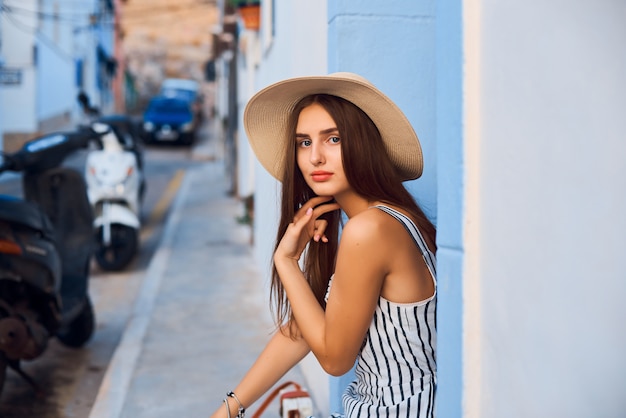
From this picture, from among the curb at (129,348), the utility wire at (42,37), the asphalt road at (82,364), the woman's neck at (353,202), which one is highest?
the utility wire at (42,37)

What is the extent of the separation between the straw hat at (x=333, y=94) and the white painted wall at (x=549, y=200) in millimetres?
481

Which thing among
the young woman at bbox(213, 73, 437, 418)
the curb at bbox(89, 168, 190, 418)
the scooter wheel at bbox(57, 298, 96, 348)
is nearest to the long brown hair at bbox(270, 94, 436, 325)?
the young woman at bbox(213, 73, 437, 418)

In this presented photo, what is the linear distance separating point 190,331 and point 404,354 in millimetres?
3729

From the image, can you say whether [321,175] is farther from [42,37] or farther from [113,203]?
[42,37]

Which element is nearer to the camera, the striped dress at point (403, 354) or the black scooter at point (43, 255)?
the striped dress at point (403, 354)

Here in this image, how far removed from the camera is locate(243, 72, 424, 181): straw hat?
204 cm

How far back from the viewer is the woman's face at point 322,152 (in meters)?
2.07

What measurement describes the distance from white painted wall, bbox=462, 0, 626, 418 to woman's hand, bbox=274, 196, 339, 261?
70 centimetres

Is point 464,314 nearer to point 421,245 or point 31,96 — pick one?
point 421,245

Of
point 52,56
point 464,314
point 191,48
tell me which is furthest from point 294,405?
point 191,48

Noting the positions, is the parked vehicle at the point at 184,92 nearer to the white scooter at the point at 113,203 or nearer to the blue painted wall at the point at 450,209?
the white scooter at the point at 113,203

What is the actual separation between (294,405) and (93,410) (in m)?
1.33

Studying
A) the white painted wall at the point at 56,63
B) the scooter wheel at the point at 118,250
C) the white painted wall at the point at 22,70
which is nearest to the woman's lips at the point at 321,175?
the scooter wheel at the point at 118,250

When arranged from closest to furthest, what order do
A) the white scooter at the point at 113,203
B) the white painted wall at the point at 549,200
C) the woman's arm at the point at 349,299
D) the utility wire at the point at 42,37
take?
the white painted wall at the point at 549,200 < the woman's arm at the point at 349,299 < the white scooter at the point at 113,203 < the utility wire at the point at 42,37
